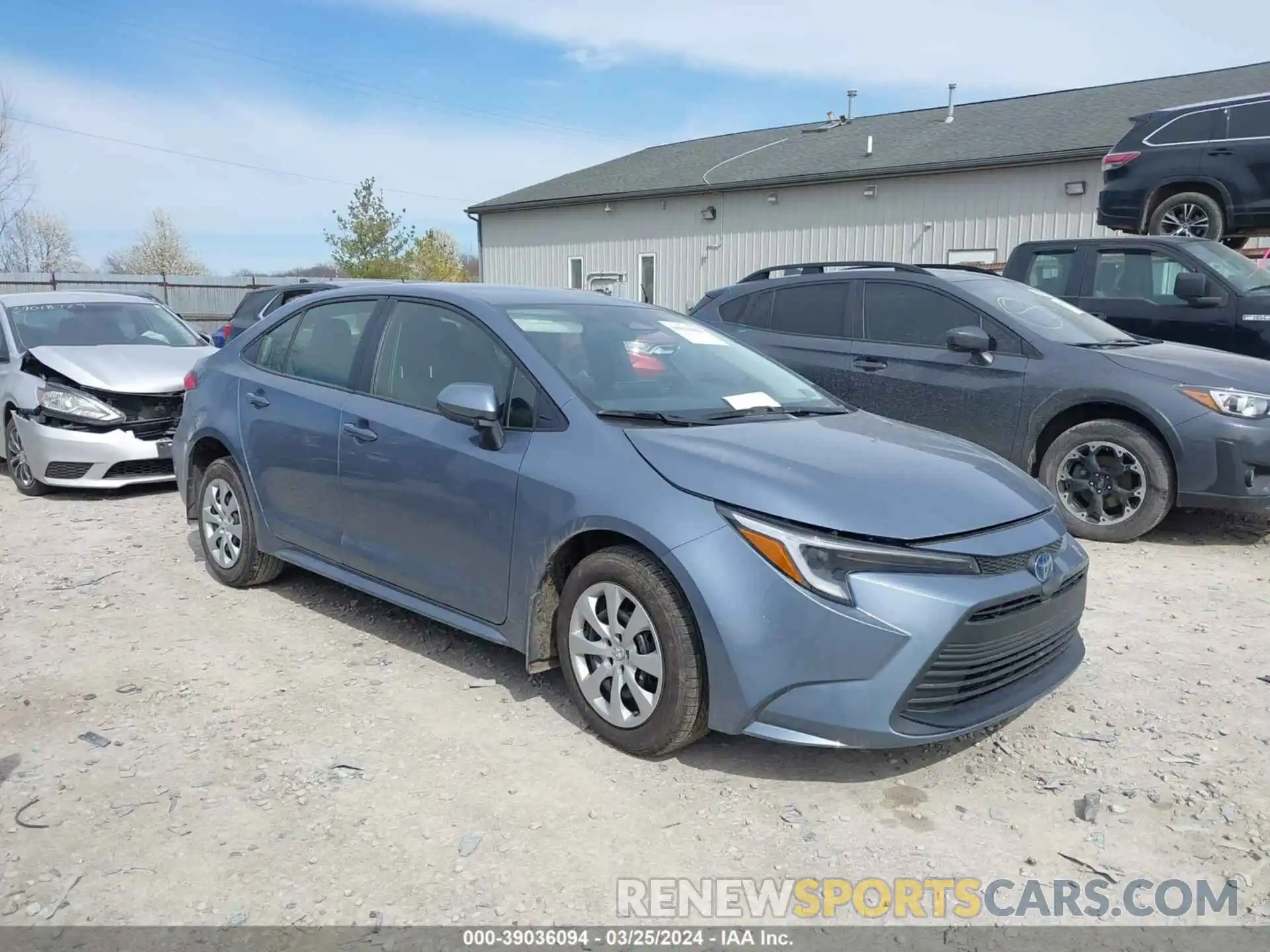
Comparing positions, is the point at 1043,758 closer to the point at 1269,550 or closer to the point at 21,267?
the point at 1269,550

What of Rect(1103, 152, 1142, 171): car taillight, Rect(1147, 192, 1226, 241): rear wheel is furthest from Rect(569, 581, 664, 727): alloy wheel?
Rect(1103, 152, 1142, 171): car taillight

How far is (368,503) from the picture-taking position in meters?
4.27

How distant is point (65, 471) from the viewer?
743 cm

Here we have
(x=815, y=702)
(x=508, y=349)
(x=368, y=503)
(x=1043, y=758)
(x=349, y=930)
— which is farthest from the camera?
(x=368, y=503)

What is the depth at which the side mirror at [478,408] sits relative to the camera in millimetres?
3654

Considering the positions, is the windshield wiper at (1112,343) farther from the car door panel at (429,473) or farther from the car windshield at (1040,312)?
the car door panel at (429,473)

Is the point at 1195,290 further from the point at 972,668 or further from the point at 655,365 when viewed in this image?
the point at 972,668

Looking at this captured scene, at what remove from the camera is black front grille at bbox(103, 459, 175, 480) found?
7.49 metres

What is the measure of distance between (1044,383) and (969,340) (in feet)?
1.76

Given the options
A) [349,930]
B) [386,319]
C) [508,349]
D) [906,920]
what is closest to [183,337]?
[386,319]

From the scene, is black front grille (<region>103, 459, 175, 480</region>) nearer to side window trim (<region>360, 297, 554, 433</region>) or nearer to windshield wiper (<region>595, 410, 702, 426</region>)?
side window trim (<region>360, 297, 554, 433</region>)

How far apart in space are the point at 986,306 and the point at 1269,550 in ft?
7.50

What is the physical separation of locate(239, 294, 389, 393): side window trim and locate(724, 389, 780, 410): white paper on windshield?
166 cm
